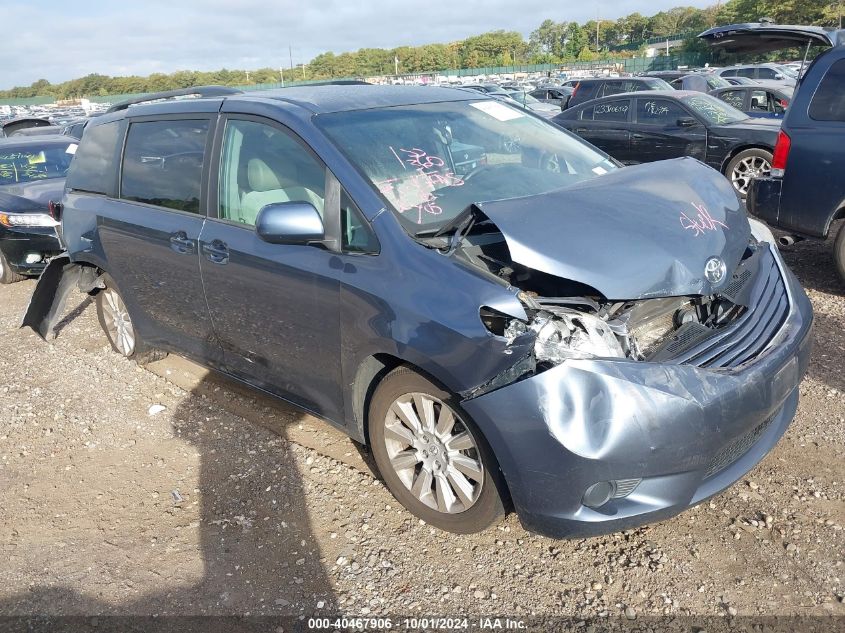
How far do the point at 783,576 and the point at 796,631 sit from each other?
0.99ft

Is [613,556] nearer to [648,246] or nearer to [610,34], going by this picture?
[648,246]

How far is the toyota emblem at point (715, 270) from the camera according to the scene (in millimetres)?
2850

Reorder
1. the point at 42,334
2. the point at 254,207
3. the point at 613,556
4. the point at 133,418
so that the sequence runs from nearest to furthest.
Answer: the point at 613,556, the point at 254,207, the point at 133,418, the point at 42,334

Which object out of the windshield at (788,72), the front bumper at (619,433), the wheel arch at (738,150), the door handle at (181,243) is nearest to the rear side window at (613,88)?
the wheel arch at (738,150)

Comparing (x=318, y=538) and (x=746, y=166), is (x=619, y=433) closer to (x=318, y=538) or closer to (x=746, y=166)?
(x=318, y=538)

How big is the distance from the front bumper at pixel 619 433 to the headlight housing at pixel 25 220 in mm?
6540

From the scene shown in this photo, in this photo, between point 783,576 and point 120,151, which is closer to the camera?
point 783,576

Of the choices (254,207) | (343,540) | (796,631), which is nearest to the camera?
(796,631)

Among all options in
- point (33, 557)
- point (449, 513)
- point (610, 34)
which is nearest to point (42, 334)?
point (33, 557)

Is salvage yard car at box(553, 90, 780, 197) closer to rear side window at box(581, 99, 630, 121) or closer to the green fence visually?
rear side window at box(581, 99, 630, 121)

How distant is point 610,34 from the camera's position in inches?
4747

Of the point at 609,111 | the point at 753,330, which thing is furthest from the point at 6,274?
the point at 609,111

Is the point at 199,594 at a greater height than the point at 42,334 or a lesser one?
lesser

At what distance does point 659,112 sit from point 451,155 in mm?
7815
